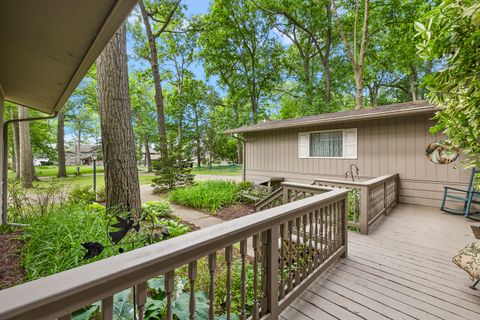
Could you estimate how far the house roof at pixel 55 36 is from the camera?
125cm

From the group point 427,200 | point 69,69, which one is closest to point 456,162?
point 427,200

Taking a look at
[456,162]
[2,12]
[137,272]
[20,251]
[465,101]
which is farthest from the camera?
[456,162]

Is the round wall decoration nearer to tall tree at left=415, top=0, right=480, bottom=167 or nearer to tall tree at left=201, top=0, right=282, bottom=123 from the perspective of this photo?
tall tree at left=415, top=0, right=480, bottom=167

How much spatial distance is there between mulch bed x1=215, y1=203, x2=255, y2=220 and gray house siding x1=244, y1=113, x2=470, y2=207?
7.41ft

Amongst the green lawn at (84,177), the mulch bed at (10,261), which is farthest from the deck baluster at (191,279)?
the green lawn at (84,177)

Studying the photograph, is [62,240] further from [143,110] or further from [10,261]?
[143,110]

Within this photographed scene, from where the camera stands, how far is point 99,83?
3953mm

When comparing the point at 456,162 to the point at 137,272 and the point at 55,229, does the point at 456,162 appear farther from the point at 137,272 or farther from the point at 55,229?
the point at 55,229

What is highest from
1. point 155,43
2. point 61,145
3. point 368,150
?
point 155,43

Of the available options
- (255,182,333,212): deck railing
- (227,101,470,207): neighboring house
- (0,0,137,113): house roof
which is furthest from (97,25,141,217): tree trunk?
(227,101,470,207): neighboring house

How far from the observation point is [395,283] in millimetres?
2465

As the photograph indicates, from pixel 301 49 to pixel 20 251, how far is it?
59.2 feet

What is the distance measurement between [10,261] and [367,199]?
195 inches

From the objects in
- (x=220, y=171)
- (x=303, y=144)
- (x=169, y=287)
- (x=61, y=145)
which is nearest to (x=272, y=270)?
(x=169, y=287)
